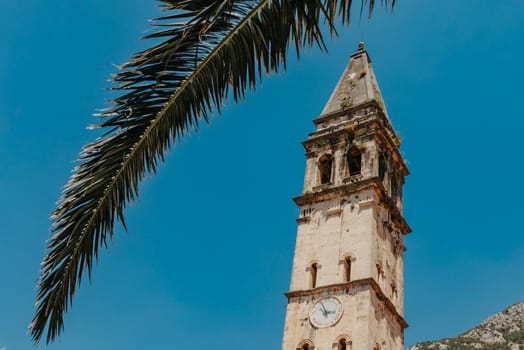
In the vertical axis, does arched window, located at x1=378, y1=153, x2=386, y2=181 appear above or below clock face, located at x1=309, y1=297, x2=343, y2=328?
above

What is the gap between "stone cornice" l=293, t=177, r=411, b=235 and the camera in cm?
3084

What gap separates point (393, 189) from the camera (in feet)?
113

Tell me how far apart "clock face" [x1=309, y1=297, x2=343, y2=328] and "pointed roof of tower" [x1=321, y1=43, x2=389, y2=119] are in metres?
11.3

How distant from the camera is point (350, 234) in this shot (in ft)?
98.7

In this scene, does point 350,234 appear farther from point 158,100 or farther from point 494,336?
point 494,336

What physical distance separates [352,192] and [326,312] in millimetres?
5923

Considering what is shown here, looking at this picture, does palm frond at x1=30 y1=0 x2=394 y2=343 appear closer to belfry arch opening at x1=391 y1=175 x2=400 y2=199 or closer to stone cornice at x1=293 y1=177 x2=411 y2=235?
stone cornice at x1=293 y1=177 x2=411 y2=235

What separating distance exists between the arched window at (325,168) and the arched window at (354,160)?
0.92 metres

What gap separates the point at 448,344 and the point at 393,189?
49098 mm

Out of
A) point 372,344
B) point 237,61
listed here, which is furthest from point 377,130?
point 237,61

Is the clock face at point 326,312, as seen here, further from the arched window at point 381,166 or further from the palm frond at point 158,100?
the palm frond at point 158,100

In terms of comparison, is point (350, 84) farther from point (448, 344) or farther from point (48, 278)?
point (448, 344)

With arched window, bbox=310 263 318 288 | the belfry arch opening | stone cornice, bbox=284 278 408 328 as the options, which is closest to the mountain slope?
the belfry arch opening

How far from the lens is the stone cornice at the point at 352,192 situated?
101 feet
